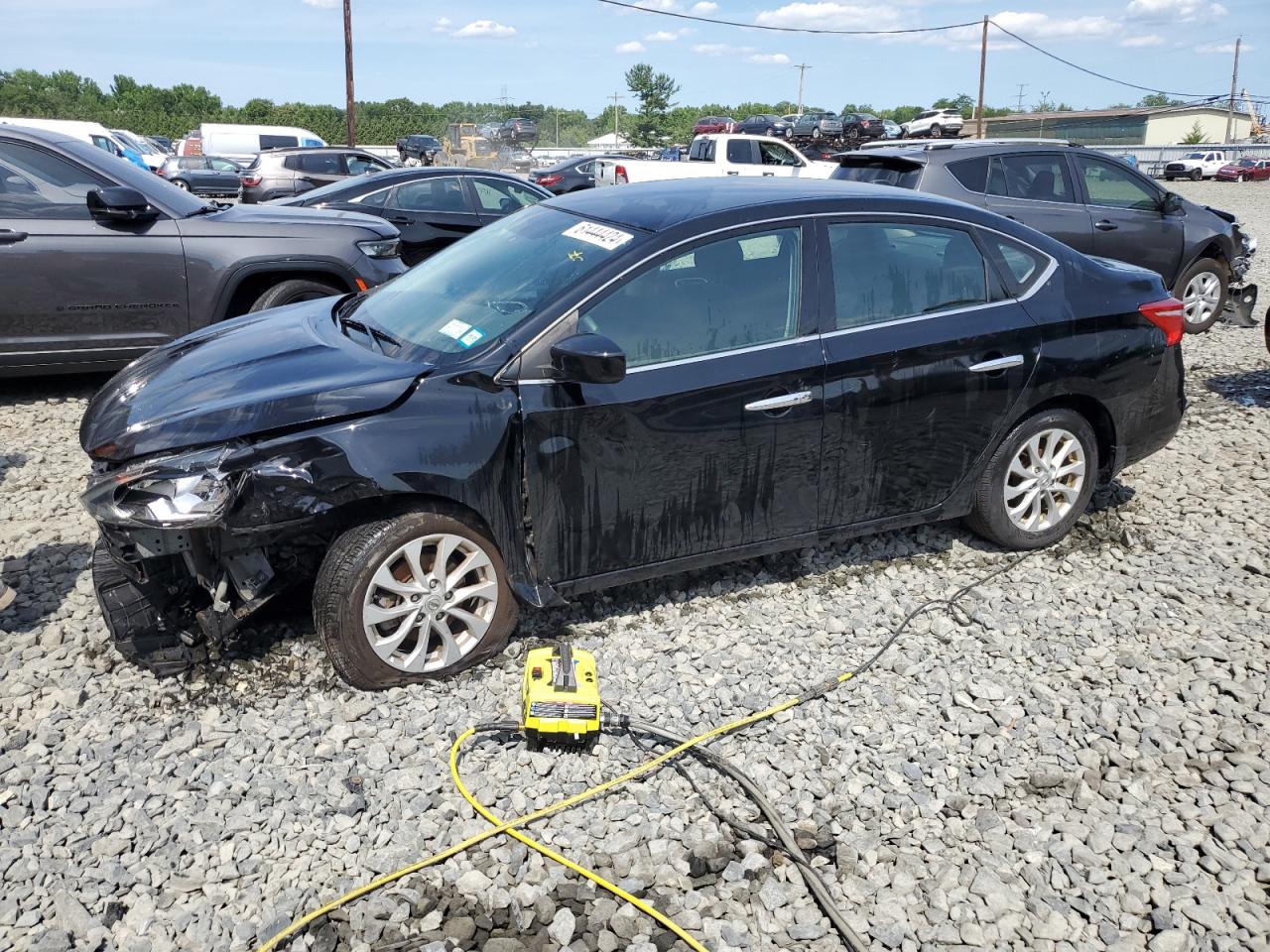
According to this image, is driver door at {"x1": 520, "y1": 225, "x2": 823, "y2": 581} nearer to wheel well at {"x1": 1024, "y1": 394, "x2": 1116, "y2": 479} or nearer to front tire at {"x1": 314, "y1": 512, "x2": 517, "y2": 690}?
front tire at {"x1": 314, "y1": 512, "x2": 517, "y2": 690}

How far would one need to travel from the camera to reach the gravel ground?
2799 mm

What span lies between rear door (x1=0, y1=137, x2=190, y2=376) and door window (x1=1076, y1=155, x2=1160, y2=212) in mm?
7507

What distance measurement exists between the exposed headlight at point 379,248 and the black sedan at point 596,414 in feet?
8.90

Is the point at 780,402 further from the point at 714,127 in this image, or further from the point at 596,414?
the point at 714,127

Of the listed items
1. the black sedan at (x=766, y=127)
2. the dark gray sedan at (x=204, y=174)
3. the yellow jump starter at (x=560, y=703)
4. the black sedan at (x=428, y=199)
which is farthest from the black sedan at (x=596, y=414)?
Answer: the black sedan at (x=766, y=127)

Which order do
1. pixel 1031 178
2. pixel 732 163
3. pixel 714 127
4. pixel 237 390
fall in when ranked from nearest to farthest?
pixel 237 390
pixel 1031 178
pixel 732 163
pixel 714 127

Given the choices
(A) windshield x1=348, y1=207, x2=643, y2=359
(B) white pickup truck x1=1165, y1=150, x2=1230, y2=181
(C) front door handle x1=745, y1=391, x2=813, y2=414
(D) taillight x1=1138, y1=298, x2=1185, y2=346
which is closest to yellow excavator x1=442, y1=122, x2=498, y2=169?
(B) white pickup truck x1=1165, y1=150, x2=1230, y2=181

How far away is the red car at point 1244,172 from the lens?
140ft

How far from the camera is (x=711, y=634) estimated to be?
4.20 metres

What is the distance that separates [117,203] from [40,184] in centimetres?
64

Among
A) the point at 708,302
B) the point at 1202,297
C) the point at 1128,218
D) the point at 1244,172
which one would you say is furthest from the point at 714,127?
the point at 708,302

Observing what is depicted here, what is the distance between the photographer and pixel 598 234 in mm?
4094

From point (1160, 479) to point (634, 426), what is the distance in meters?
3.85

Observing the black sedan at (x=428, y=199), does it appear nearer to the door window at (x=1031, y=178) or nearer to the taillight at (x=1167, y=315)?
the door window at (x=1031, y=178)
